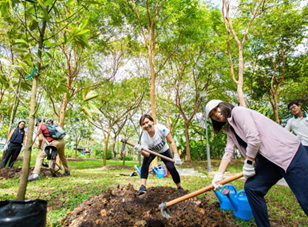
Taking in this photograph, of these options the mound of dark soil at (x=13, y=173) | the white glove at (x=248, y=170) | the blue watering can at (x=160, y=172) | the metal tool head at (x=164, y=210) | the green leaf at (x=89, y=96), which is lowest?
the blue watering can at (x=160, y=172)

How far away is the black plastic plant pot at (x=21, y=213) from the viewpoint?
1.13 m

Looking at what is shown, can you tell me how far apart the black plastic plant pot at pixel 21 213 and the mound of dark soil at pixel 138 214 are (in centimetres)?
82

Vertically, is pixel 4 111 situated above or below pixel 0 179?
above

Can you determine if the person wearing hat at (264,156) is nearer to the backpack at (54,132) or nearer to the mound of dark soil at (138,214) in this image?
the mound of dark soil at (138,214)

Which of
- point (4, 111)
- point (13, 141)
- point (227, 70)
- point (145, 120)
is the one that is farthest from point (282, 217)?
point (4, 111)

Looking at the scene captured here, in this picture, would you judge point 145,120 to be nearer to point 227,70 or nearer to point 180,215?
point 180,215

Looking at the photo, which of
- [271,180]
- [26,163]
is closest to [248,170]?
[271,180]

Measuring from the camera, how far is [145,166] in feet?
11.0

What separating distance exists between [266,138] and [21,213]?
83.3 inches

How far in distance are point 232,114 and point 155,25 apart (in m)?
7.73

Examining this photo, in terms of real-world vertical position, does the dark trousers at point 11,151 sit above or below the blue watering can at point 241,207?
above

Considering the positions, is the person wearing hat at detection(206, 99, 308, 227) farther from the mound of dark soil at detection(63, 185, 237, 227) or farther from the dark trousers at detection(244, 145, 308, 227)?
the mound of dark soil at detection(63, 185, 237, 227)

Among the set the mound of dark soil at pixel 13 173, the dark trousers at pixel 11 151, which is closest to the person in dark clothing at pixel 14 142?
the dark trousers at pixel 11 151

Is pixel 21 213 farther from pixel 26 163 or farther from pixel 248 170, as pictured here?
pixel 248 170
